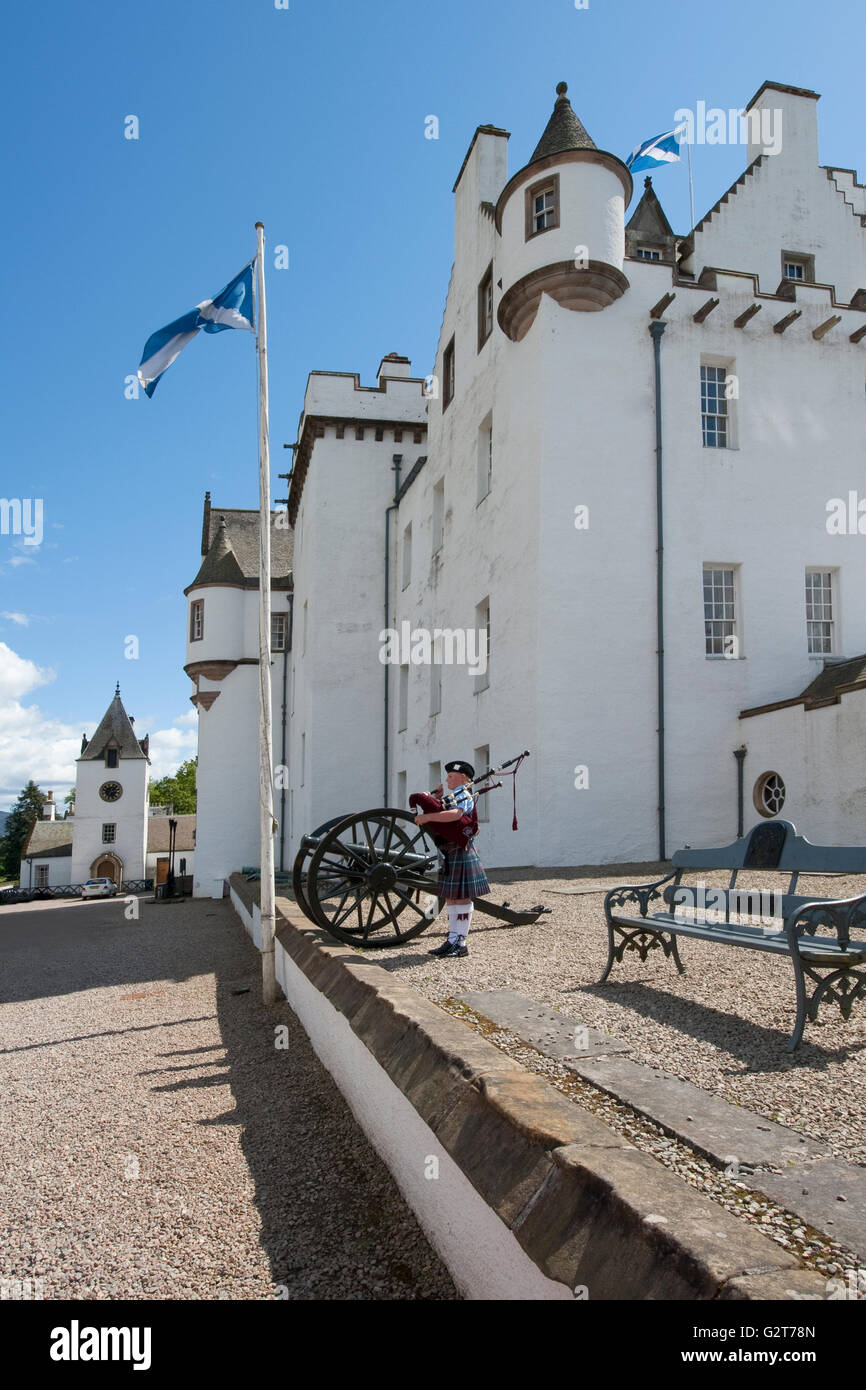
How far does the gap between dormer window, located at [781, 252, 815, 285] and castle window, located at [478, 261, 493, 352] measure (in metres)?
6.27

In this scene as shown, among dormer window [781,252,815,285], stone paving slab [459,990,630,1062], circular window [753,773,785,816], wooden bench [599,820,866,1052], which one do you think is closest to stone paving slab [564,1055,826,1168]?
stone paving slab [459,990,630,1062]

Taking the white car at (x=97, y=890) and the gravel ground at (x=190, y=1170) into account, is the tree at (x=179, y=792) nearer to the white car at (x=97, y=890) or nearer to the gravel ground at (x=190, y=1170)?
the white car at (x=97, y=890)

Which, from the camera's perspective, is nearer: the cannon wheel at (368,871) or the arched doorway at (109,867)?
the cannon wheel at (368,871)

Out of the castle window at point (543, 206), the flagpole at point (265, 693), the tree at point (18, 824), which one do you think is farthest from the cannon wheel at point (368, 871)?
the tree at point (18, 824)

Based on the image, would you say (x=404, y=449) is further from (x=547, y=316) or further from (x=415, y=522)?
(x=547, y=316)

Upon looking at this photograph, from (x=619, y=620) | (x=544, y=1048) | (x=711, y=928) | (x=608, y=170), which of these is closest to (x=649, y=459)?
(x=619, y=620)

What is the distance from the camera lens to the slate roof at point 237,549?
3641cm

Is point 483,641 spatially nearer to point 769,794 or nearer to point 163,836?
point 769,794

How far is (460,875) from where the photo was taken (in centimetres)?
752

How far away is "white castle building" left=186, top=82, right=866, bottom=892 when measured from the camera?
51.1ft

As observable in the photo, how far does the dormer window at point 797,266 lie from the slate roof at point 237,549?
2150cm

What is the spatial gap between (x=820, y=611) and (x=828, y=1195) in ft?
53.5

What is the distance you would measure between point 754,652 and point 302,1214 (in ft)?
46.5

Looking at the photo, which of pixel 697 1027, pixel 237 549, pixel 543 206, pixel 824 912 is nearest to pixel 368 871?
pixel 697 1027
